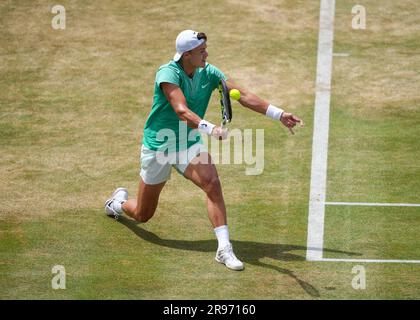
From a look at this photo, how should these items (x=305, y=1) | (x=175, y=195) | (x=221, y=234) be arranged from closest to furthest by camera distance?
(x=221, y=234) < (x=175, y=195) < (x=305, y=1)

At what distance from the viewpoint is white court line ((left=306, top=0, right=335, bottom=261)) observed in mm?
12508

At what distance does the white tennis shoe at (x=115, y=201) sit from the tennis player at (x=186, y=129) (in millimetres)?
527

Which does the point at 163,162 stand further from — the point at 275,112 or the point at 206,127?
the point at 275,112

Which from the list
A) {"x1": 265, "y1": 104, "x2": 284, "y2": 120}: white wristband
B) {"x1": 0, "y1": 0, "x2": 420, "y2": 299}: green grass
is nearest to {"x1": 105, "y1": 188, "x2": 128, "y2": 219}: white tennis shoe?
{"x1": 0, "y1": 0, "x2": 420, "y2": 299}: green grass

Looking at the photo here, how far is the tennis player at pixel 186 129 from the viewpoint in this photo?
11.7 m

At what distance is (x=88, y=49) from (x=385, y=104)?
540cm

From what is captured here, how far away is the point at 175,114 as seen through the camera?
1202 centimetres

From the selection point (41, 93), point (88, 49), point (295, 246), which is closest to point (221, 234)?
point (295, 246)

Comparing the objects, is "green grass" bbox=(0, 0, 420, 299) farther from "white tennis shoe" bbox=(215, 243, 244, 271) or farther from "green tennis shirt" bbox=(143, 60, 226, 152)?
"green tennis shirt" bbox=(143, 60, 226, 152)

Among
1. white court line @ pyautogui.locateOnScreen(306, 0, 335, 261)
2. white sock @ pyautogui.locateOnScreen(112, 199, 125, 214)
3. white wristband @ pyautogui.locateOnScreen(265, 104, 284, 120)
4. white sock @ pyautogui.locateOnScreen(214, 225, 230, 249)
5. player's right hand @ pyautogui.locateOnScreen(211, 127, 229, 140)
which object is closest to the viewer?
player's right hand @ pyautogui.locateOnScreen(211, 127, 229, 140)

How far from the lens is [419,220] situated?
12734mm

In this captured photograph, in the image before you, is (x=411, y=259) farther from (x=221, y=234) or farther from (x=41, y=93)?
(x=41, y=93)

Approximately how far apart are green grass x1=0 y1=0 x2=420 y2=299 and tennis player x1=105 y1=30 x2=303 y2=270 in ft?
1.81

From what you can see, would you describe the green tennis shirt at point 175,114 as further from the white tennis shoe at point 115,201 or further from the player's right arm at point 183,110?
the white tennis shoe at point 115,201
